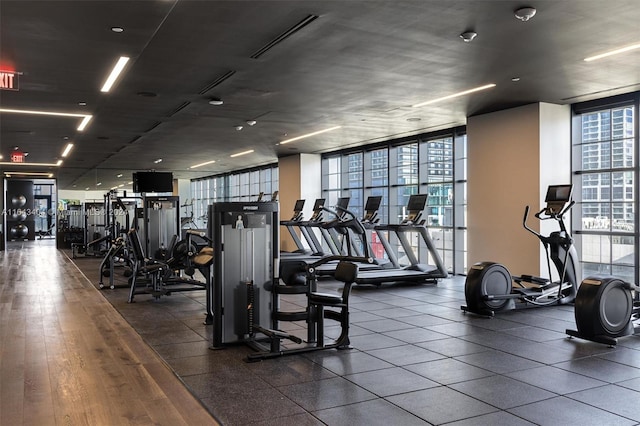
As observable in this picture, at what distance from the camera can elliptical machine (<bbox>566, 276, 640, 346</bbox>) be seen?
4895 millimetres

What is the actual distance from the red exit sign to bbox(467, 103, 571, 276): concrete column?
273 inches

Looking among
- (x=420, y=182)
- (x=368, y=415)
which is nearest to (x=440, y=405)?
(x=368, y=415)

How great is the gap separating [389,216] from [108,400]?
9.54m

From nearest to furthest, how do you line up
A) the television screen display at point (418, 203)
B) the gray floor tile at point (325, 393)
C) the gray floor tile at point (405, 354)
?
the gray floor tile at point (325, 393) < the gray floor tile at point (405, 354) < the television screen display at point (418, 203)

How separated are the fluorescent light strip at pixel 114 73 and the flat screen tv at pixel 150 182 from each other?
3.87m

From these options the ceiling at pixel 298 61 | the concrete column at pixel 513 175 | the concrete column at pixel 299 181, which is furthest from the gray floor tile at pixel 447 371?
the concrete column at pixel 299 181

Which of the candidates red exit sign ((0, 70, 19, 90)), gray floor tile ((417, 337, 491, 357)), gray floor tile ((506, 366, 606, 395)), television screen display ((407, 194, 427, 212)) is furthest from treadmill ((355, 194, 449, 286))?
red exit sign ((0, 70, 19, 90))

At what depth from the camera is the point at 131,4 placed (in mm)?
4125

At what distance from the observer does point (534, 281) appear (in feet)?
22.7

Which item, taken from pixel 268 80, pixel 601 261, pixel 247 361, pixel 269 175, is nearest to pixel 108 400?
pixel 247 361

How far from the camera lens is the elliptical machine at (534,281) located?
628 centimetres

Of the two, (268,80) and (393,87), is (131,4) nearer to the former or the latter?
(268,80)

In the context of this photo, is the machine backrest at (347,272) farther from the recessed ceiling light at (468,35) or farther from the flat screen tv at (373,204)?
the flat screen tv at (373,204)

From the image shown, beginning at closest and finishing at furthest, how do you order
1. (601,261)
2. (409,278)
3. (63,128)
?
(601,261) → (409,278) → (63,128)
